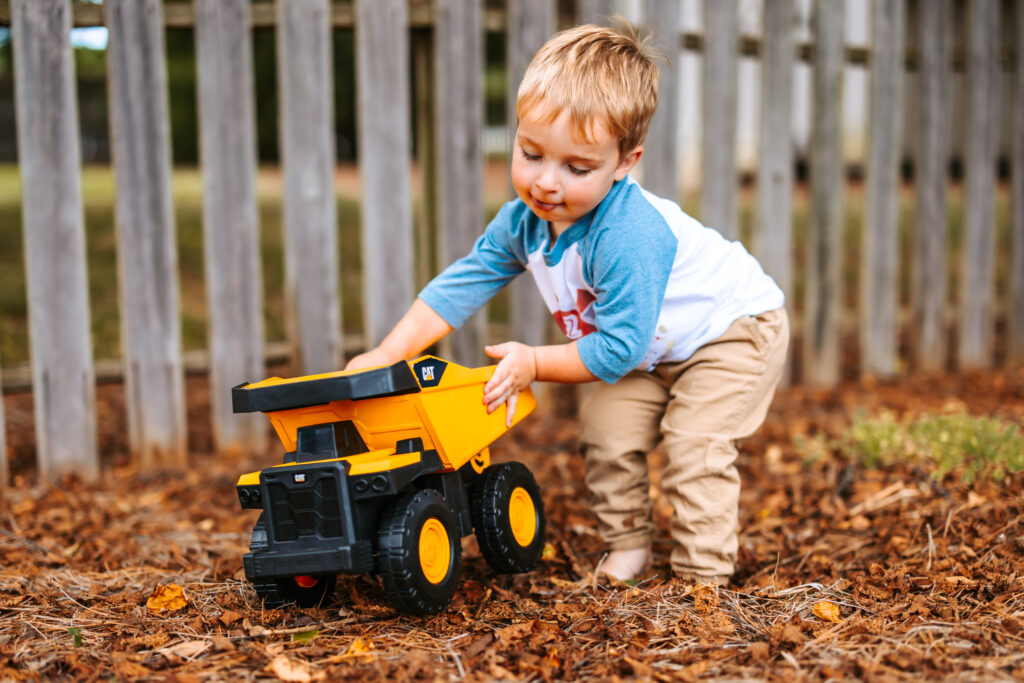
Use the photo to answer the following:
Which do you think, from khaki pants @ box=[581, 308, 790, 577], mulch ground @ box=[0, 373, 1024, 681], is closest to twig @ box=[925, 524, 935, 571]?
mulch ground @ box=[0, 373, 1024, 681]

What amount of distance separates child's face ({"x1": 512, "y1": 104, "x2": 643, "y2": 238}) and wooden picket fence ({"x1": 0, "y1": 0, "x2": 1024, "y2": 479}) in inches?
66.7

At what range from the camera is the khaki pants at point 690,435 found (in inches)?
100

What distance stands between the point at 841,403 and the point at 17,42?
370cm

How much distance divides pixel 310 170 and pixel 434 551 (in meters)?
2.10

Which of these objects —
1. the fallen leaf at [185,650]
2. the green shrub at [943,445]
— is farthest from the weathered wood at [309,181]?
the green shrub at [943,445]

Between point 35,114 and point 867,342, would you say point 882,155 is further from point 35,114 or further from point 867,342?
point 35,114

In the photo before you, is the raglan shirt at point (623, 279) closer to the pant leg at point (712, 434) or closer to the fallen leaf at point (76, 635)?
the pant leg at point (712, 434)

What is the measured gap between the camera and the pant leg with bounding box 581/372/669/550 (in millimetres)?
2703

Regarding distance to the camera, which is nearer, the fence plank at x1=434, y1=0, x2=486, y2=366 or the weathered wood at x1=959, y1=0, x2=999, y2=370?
the fence plank at x1=434, y1=0, x2=486, y2=366

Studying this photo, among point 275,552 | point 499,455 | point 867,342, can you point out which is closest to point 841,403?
point 867,342

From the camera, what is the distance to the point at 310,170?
376cm

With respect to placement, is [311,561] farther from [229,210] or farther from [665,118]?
[665,118]

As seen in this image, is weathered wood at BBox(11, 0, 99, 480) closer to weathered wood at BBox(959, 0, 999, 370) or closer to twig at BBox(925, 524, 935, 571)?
twig at BBox(925, 524, 935, 571)

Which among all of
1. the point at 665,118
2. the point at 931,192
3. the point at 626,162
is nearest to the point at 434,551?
the point at 626,162
